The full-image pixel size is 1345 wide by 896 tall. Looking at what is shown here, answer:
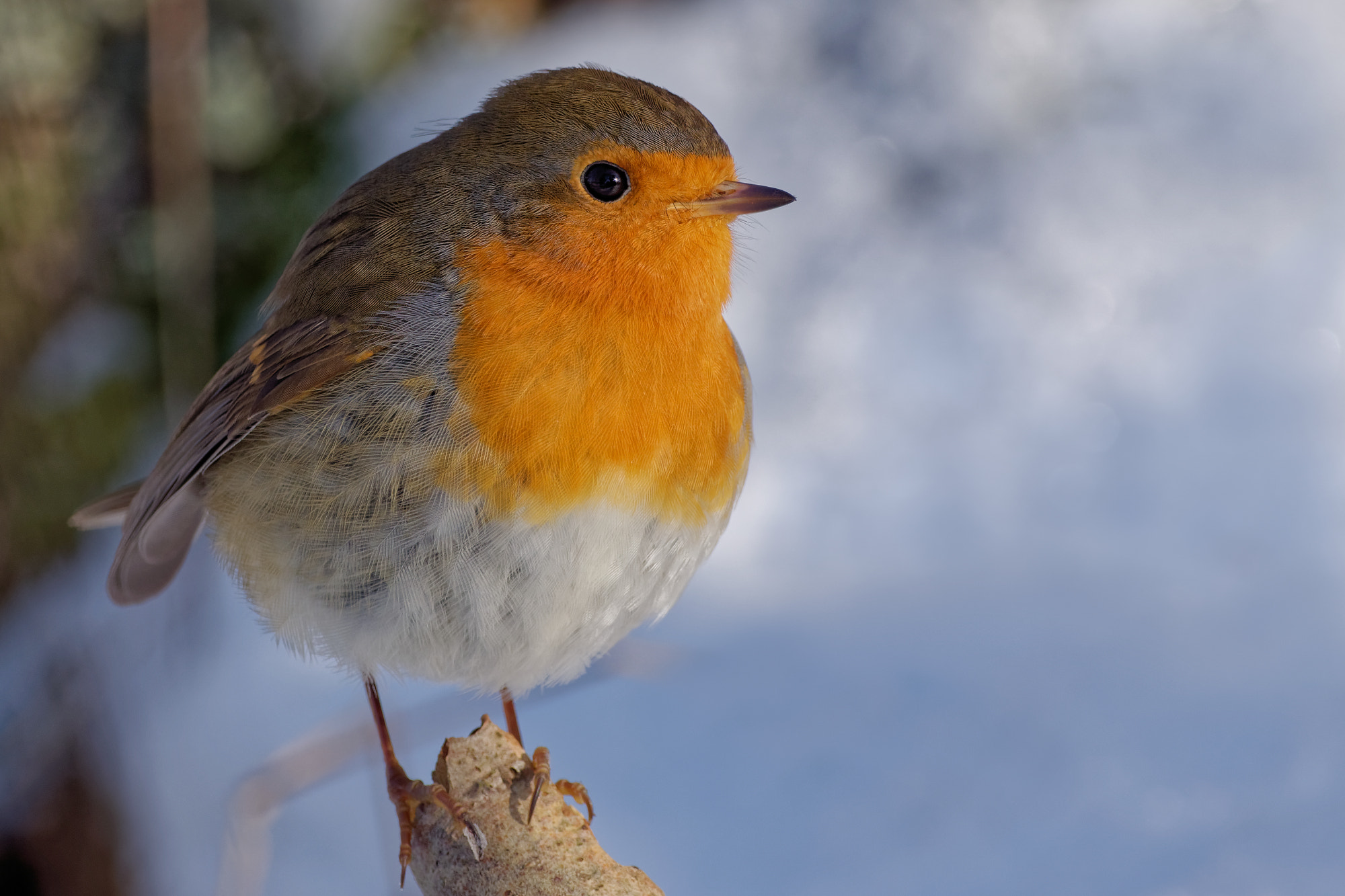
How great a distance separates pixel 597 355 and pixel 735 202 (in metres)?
0.26

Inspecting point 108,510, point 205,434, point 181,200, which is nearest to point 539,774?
point 205,434

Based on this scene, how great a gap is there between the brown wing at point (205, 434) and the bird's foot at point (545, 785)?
1.85ft

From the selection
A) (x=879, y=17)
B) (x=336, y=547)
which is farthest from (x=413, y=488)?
(x=879, y=17)

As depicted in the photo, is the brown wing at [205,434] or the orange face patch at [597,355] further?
the brown wing at [205,434]

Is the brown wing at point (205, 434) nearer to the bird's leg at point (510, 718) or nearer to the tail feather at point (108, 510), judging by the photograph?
the tail feather at point (108, 510)

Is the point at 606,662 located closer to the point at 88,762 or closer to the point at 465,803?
the point at 465,803

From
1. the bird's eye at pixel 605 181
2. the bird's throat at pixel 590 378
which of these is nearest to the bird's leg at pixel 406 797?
the bird's throat at pixel 590 378

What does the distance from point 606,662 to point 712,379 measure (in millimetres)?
991

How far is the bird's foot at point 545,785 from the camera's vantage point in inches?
58.6

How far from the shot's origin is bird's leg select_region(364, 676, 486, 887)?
1469 mm

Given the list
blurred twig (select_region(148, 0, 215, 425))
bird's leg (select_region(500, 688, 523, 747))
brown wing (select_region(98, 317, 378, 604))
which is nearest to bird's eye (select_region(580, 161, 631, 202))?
brown wing (select_region(98, 317, 378, 604))

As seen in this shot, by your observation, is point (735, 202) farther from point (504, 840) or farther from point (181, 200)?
point (181, 200)

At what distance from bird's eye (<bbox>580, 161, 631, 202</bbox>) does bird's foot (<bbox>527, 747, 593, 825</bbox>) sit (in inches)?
28.2

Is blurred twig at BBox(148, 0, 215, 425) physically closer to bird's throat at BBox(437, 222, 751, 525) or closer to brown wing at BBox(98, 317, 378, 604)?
brown wing at BBox(98, 317, 378, 604)
